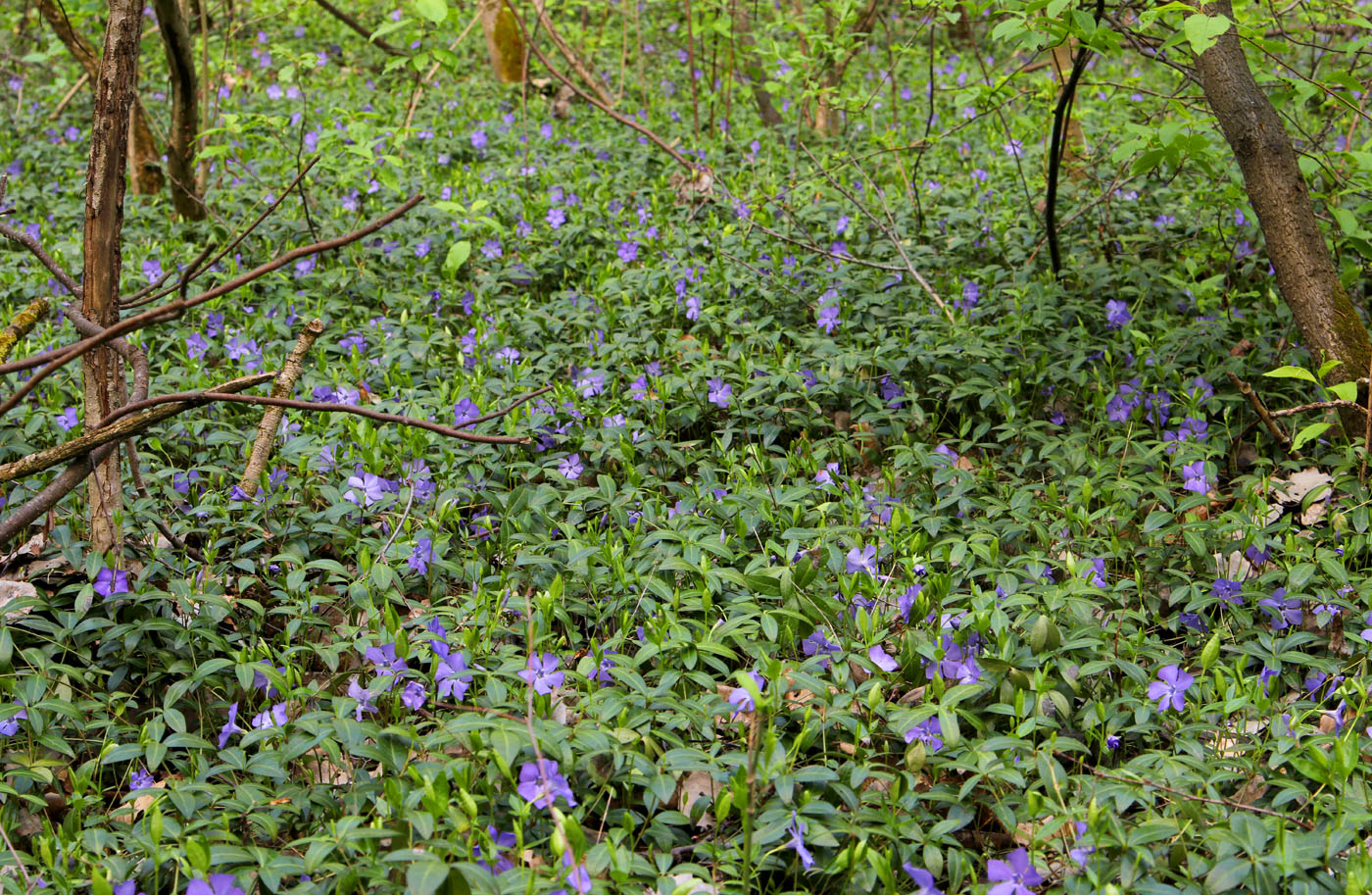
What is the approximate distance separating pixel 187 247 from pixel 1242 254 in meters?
4.33

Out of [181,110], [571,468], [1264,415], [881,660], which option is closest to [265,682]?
[571,468]

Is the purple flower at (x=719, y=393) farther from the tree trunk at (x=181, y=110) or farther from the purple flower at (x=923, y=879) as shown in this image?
the tree trunk at (x=181, y=110)

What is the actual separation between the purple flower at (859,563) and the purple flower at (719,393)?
86 cm

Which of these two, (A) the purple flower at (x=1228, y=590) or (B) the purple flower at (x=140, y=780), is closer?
(B) the purple flower at (x=140, y=780)

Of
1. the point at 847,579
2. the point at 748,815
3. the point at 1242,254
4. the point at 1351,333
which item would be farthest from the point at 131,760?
the point at 1242,254

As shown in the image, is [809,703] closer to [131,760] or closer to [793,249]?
[131,760]

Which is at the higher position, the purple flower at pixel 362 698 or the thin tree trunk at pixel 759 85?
the thin tree trunk at pixel 759 85

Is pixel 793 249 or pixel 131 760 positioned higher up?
pixel 793 249

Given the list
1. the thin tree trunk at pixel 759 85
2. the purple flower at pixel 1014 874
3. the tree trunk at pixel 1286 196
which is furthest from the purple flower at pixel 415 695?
the thin tree trunk at pixel 759 85

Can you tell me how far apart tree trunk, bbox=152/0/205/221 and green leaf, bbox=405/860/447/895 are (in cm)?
368

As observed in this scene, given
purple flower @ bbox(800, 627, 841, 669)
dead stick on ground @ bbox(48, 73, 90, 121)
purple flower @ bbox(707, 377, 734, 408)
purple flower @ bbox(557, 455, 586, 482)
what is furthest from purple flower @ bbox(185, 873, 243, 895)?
dead stick on ground @ bbox(48, 73, 90, 121)

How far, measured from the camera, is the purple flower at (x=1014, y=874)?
1597 mm

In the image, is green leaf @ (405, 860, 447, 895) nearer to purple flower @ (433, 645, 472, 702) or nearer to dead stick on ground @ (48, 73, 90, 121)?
purple flower @ (433, 645, 472, 702)

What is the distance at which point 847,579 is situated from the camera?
2307mm
